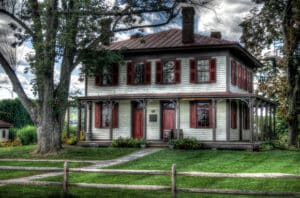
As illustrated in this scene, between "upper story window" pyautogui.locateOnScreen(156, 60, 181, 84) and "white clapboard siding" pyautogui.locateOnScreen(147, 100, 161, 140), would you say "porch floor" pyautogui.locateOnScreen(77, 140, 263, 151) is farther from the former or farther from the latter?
"upper story window" pyautogui.locateOnScreen(156, 60, 181, 84)

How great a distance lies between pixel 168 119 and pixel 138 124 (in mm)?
2114

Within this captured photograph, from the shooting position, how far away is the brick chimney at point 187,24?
31.2 metres

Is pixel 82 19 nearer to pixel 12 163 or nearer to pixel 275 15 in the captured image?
pixel 12 163

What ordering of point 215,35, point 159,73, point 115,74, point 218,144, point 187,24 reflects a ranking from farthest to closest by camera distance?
point 215,35 < point 115,74 < point 187,24 < point 159,73 < point 218,144

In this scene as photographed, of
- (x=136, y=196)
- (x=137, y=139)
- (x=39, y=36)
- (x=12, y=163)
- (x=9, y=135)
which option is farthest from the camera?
(x=9, y=135)

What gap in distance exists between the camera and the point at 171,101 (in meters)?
30.7

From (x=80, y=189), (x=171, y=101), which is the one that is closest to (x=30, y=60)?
(x=171, y=101)

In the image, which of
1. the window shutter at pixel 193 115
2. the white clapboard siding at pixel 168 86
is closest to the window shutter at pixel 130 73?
the white clapboard siding at pixel 168 86

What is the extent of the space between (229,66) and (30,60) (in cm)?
1171

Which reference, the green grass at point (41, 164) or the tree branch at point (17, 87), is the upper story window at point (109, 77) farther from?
the green grass at point (41, 164)

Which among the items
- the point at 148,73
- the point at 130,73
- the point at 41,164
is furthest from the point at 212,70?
the point at 41,164

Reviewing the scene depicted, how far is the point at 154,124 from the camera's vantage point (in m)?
31.5

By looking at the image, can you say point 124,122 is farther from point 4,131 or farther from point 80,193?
point 80,193

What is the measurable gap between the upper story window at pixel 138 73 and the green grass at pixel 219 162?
7096 mm
